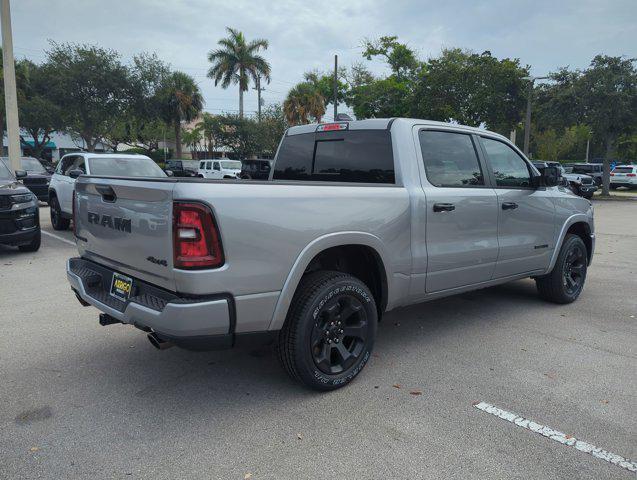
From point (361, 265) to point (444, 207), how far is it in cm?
83

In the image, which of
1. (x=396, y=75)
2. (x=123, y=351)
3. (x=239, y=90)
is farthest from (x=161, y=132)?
(x=123, y=351)

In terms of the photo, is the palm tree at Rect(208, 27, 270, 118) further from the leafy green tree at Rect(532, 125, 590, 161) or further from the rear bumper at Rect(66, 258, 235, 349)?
the rear bumper at Rect(66, 258, 235, 349)

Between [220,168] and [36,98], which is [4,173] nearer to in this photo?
[220,168]

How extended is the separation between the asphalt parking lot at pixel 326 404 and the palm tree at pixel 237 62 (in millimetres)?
41596

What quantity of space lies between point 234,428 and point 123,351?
64.4 inches

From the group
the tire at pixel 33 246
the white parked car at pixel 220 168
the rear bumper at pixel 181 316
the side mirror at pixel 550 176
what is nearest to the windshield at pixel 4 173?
the tire at pixel 33 246

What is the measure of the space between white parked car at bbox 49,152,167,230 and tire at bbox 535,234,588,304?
7.38 meters

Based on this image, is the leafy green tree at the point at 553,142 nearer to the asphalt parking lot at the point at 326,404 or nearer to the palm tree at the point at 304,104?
the palm tree at the point at 304,104

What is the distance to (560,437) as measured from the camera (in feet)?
9.58

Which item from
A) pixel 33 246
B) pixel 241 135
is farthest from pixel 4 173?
pixel 241 135

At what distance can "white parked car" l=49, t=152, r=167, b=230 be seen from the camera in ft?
32.5

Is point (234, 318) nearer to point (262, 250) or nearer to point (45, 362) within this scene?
point (262, 250)

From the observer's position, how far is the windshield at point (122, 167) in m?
9.86

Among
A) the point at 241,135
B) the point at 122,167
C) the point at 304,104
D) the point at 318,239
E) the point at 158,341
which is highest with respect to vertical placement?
the point at 304,104
